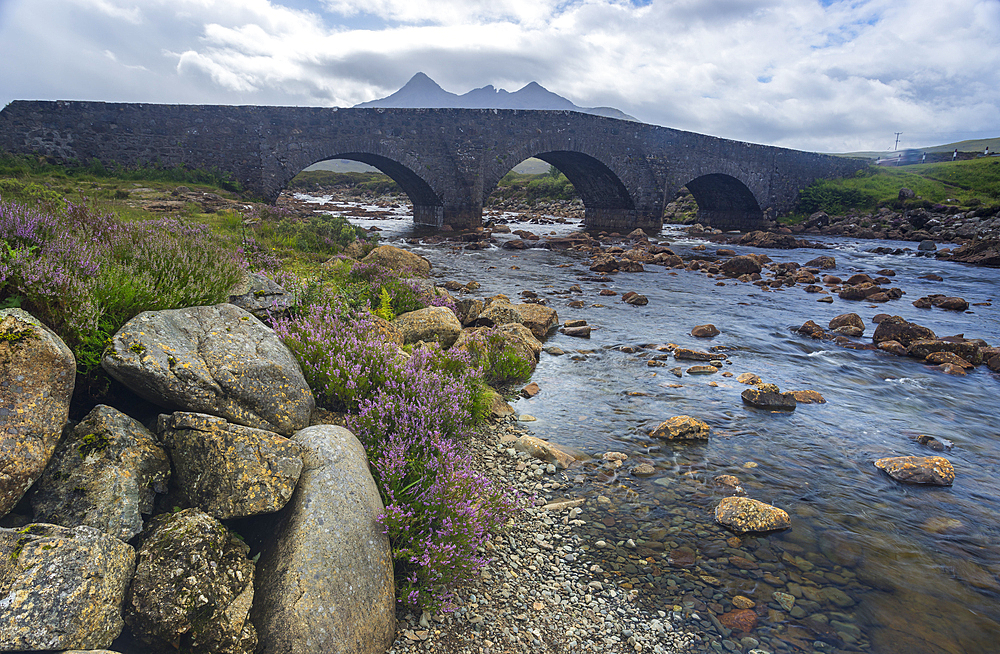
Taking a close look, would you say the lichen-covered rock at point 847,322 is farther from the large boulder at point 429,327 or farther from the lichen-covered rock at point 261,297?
the lichen-covered rock at point 261,297

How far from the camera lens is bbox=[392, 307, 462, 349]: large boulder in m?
7.96

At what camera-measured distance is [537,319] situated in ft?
35.4

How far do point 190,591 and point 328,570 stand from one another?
0.68 metres

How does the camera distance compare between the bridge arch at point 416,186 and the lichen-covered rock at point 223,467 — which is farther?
the bridge arch at point 416,186

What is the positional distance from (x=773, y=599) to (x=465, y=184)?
2808 cm

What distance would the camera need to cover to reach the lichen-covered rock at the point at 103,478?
8.14 ft

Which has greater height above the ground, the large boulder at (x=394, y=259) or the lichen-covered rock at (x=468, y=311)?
the large boulder at (x=394, y=259)

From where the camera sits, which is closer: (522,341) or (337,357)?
(337,357)

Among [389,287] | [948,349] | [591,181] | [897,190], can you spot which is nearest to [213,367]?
[389,287]

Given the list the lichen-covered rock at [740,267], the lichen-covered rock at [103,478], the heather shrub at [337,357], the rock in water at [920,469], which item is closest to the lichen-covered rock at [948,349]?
the rock in water at [920,469]

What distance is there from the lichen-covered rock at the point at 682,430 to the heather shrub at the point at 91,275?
520 cm

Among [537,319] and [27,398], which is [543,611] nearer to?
[27,398]

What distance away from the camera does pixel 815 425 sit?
281 inches

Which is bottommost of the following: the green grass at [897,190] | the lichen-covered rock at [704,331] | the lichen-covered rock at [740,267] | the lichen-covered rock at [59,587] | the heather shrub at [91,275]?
the lichen-covered rock at [704,331]
